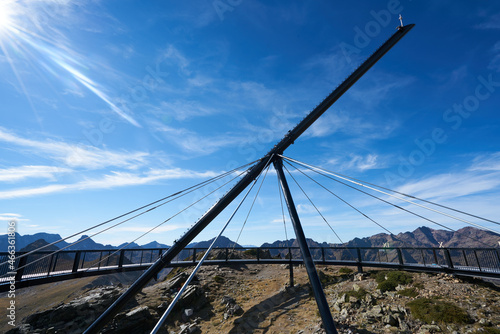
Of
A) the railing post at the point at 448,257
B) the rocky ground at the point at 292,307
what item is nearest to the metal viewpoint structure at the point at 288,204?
the rocky ground at the point at 292,307

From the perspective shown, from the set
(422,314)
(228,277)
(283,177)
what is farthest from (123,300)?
(228,277)

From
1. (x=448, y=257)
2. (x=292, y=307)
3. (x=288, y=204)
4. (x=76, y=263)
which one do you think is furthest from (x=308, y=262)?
(x=76, y=263)

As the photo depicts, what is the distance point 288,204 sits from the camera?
1178 centimetres

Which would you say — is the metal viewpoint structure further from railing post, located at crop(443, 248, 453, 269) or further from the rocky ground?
railing post, located at crop(443, 248, 453, 269)

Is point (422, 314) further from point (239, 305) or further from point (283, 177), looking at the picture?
point (239, 305)

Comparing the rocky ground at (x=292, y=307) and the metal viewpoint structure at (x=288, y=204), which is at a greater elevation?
the metal viewpoint structure at (x=288, y=204)

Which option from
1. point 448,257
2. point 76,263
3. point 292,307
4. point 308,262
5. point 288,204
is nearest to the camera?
point 308,262

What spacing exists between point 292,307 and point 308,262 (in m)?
11.8

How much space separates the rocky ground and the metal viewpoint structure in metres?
7.17

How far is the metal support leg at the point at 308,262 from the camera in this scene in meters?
7.03

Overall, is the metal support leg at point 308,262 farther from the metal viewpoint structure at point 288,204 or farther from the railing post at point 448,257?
the railing post at point 448,257

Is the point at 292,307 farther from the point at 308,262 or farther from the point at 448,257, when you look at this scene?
the point at 448,257

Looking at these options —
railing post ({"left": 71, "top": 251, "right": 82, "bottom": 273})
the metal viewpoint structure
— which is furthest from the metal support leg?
railing post ({"left": 71, "top": 251, "right": 82, "bottom": 273})

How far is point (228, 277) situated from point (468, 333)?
2008 centimetres
